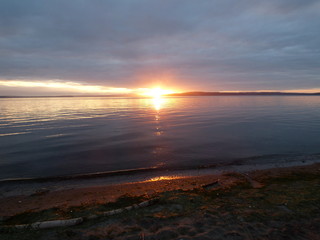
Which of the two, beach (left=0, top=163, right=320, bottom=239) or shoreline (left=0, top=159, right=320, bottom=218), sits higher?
beach (left=0, top=163, right=320, bottom=239)

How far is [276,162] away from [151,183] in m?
9.28

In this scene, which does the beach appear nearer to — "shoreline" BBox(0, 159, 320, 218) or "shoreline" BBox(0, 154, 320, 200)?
"shoreline" BBox(0, 159, 320, 218)

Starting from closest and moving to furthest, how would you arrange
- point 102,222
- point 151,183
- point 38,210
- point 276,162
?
point 102,222 → point 38,210 → point 151,183 → point 276,162

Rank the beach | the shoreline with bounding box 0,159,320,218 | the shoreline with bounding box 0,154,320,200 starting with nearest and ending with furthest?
the beach, the shoreline with bounding box 0,159,320,218, the shoreline with bounding box 0,154,320,200

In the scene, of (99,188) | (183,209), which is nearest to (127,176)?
(99,188)

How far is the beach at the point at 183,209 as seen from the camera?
529 cm

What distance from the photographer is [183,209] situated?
21.8 feet

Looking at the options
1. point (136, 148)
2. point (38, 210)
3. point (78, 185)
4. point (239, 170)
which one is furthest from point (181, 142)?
point (38, 210)

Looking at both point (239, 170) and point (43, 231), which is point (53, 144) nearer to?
point (43, 231)

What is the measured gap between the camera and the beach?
17.4 ft

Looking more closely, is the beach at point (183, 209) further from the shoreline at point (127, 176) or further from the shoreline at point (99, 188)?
the shoreline at point (127, 176)

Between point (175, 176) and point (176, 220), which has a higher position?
point (176, 220)

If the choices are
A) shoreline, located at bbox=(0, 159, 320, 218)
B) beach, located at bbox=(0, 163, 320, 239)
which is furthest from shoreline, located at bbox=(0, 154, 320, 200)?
beach, located at bbox=(0, 163, 320, 239)

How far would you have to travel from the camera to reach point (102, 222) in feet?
19.3
